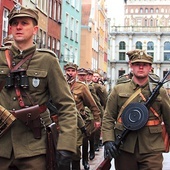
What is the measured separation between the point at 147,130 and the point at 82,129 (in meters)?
3.31

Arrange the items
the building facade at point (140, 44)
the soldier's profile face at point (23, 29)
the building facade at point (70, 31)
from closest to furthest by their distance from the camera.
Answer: the soldier's profile face at point (23, 29), the building facade at point (70, 31), the building facade at point (140, 44)

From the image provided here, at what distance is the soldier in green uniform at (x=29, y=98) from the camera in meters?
4.39

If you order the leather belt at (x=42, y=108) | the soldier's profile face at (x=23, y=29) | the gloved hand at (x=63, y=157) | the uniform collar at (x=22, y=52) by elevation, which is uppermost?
the soldier's profile face at (x=23, y=29)

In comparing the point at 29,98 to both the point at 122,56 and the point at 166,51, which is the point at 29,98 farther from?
the point at 122,56

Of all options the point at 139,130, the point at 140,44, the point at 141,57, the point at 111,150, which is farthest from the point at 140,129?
the point at 140,44

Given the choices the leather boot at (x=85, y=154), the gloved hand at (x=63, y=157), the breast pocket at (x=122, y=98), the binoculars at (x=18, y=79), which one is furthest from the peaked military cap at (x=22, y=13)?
the leather boot at (x=85, y=154)

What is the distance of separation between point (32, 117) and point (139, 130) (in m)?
2.24

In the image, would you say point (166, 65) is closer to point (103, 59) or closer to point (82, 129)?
point (103, 59)

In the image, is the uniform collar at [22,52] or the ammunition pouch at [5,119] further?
the uniform collar at [22,52]

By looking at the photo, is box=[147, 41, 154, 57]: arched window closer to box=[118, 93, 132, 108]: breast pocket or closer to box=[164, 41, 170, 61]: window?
box=[164, 41, 170, 61]: window

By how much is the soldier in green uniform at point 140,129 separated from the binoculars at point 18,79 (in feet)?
7.18

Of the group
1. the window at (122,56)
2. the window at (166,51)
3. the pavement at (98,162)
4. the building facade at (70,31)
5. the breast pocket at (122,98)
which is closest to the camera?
the breast pocket at (122,98)

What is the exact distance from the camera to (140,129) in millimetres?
6383

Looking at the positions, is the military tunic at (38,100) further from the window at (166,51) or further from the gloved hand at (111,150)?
the window at (166,51)
